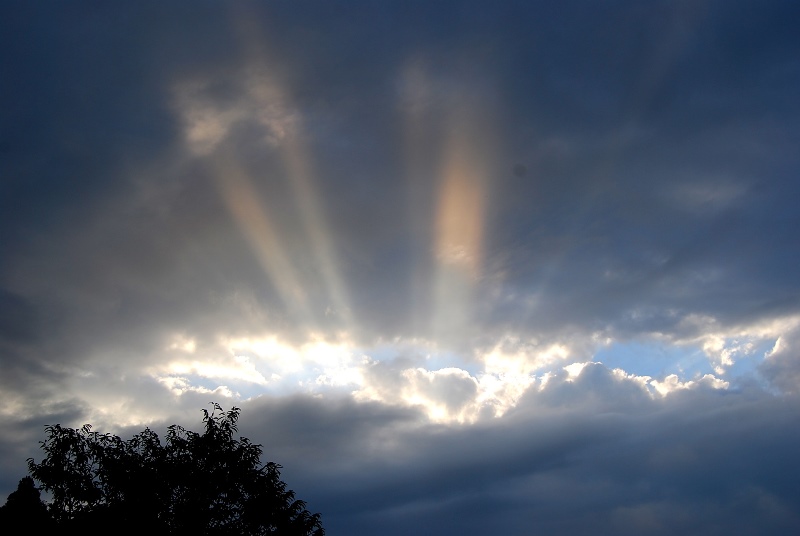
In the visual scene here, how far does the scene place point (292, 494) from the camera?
94.7ft

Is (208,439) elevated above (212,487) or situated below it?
above

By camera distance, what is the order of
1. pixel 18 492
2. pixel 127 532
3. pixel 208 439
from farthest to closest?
pixel 18 492 → pixel 208 439 → pixel 127 532

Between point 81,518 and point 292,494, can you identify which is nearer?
point 81,518

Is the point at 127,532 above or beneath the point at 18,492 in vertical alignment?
beneath

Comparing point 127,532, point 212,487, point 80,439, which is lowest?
point 127,532

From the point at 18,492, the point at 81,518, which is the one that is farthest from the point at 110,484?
the point at 18,492

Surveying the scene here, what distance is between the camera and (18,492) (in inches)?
1752

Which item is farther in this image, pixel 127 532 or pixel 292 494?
pixel 292 494

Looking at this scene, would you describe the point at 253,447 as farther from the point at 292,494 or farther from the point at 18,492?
the point at 18,492

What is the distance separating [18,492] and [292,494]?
29237mm

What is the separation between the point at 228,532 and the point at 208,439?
13.9 feet

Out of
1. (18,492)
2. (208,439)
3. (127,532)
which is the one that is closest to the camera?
(127,532)

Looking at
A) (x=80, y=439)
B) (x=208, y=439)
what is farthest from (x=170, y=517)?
(x=80, y=439)

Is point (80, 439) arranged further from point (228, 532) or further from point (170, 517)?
point (228, 532)
